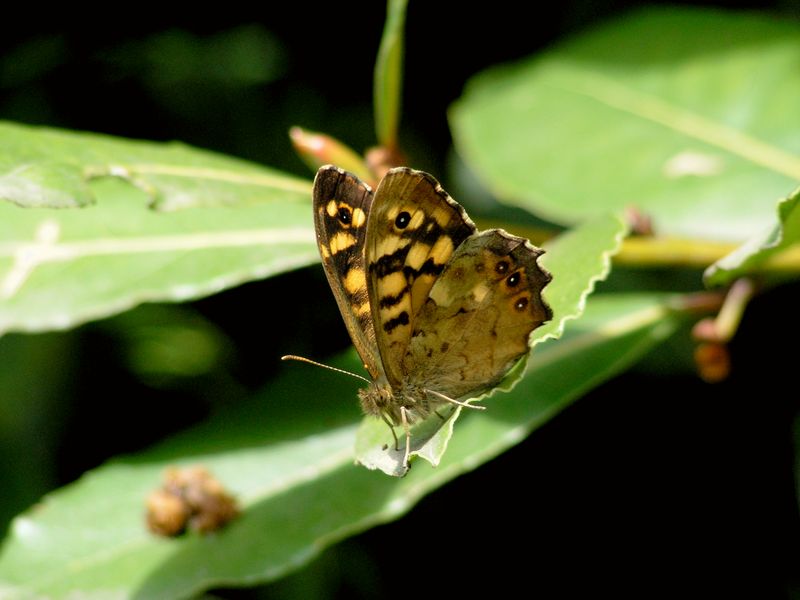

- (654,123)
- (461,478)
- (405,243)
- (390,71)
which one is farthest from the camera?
(461,478)

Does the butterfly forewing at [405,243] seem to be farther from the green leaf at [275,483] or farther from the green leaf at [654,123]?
the green leaf at [654,123]

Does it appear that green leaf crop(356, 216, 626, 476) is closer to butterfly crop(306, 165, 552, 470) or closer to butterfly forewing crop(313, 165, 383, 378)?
butterfly crop(306, 165, 552, 470)

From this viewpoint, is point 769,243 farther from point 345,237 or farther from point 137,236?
point 137,236

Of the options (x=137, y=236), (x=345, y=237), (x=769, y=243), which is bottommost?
(x=137, y=236)

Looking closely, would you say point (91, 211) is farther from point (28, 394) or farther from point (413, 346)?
point (28, 394)

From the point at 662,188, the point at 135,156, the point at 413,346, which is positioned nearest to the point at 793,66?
the point at 662,188

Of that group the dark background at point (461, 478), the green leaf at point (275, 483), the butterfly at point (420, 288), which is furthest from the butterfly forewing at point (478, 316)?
the dark background at point (461, 478)

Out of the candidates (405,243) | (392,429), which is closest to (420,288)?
(405,243)
